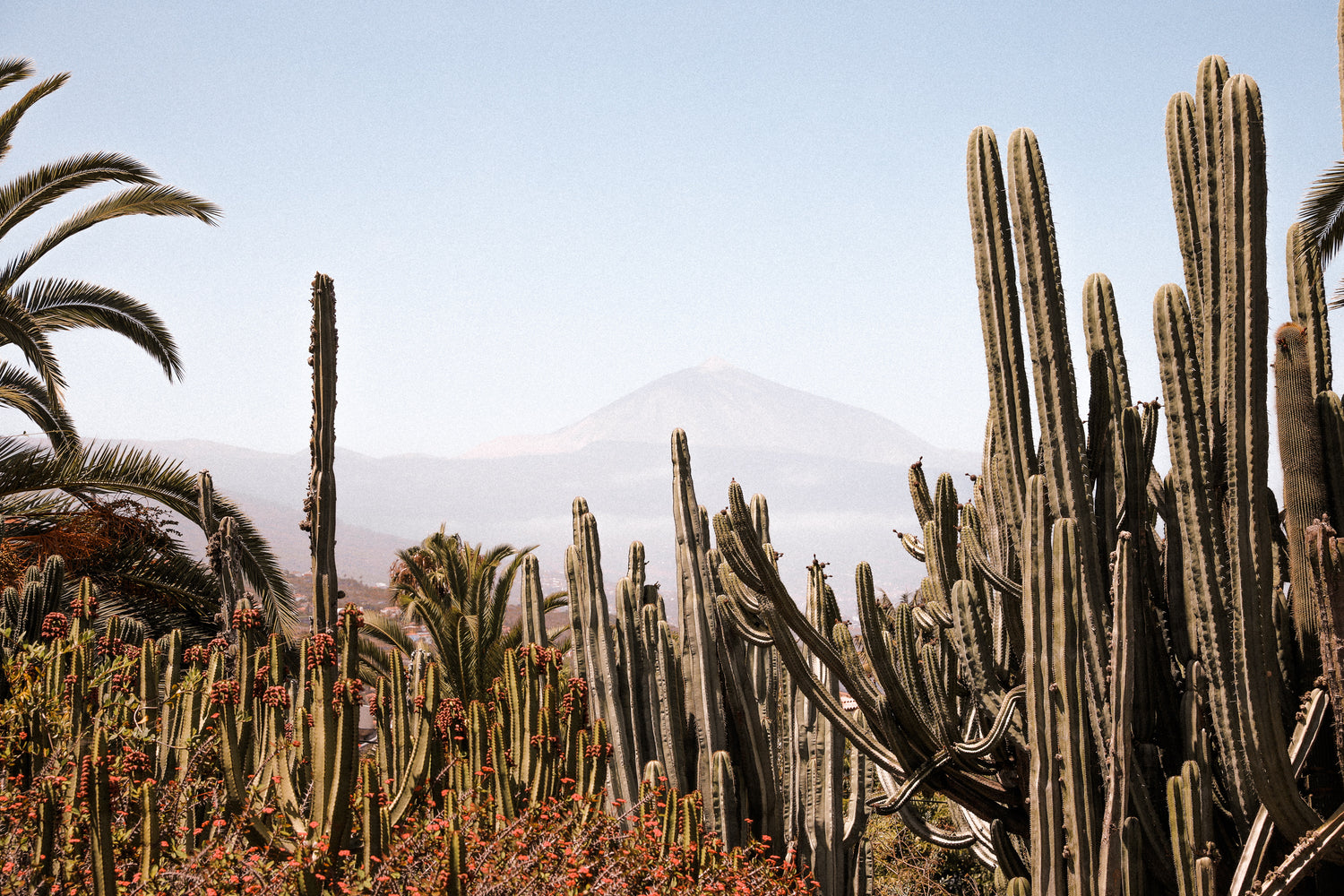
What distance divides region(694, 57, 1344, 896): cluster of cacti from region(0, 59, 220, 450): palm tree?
31.5 ft

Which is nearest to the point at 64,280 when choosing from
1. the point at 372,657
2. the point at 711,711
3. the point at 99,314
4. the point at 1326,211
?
the point at 99,314

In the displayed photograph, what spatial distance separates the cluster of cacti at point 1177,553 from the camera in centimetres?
414

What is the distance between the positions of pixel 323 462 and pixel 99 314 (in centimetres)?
696

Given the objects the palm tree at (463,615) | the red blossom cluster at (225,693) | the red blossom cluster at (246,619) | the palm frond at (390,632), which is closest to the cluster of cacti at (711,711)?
the red blossom cluster at (246,619)

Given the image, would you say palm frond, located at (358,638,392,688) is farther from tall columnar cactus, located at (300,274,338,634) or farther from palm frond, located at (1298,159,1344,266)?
palm frond, located at (1298,159,1344,266)

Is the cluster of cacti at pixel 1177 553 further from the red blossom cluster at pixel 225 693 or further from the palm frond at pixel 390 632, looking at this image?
the palm frond at pixel 390 632

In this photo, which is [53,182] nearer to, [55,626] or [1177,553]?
[55,626]

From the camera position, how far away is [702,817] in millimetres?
6344

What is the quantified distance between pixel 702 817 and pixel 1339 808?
350 cm

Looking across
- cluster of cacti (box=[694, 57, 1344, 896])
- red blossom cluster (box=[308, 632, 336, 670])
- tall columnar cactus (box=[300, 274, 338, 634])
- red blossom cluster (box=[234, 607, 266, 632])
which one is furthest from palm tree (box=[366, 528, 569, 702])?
cluster of cacti (box=[694, 57, 1344, 896])

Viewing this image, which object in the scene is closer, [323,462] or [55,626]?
[55,626]

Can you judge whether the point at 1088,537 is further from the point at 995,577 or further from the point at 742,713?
the point at 742,713

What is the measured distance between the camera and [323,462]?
6844mm

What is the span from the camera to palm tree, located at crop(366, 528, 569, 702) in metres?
12.9
